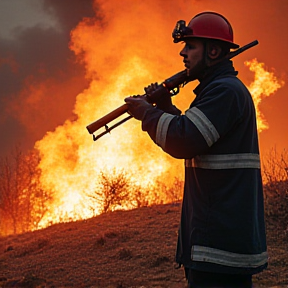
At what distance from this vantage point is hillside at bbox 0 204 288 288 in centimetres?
726

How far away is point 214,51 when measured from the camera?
332 centimetres

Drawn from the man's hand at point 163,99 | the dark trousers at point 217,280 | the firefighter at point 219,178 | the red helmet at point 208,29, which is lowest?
the dark trousers at point 217,280

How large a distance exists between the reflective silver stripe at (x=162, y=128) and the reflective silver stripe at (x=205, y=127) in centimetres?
15

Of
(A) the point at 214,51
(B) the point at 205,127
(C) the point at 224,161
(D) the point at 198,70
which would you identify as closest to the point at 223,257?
(C) the point at 224,161

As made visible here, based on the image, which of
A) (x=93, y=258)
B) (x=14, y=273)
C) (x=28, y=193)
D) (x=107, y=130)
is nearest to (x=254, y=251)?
(x=107, y=130)

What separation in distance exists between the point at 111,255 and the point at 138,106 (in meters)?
5.76

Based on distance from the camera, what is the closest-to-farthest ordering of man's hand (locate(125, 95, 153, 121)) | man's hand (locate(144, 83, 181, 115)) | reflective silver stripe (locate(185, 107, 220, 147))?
reflective silver stripe (locate(185, 107, 220, 147)) → man's hand (locate(125, 95, 153, 121)) → man's hand (locate(144, 83, 181, 115))

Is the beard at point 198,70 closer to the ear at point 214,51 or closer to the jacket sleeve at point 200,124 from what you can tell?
the ear at point 214,51

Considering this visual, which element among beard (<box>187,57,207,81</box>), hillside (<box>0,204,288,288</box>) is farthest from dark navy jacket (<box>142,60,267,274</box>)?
hillside (<box>0,204,288,288</box>)

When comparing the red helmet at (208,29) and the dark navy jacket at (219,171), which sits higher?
the red helmet at (208,29)

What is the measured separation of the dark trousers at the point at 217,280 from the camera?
3.07 m

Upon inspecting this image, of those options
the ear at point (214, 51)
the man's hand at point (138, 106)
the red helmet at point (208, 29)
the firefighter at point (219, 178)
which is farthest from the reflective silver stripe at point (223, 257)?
the red helmet at point (208, 29)

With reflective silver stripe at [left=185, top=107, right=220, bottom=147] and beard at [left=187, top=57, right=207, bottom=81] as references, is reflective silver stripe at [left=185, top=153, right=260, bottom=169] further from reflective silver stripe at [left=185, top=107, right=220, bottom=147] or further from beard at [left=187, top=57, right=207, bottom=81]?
beard at [left=187, top=57, right=207, bottom=81]

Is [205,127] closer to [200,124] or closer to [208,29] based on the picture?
→ [200,124]
